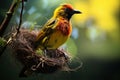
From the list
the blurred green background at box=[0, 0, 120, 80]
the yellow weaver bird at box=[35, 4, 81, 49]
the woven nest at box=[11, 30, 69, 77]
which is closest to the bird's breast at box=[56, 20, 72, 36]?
the yellow weaver bird at box=[35, 4, 81, 49]

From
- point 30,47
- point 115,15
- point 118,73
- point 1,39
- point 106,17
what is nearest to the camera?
point 1,39

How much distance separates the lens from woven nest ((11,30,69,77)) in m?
2.59

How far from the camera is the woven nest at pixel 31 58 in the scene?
2588 mm

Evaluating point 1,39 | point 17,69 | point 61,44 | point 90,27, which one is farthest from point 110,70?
point 1,39

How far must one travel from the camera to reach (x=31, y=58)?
2.59m

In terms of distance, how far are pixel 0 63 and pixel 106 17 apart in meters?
0.85

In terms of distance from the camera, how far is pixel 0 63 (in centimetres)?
351

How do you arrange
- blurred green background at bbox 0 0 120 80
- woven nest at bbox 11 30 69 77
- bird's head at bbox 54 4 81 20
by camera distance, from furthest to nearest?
blurred green background at bbox 0 0 120 80
bird's head at bbox 54 4 81 20
woven nest at bbox 11 30 69 77

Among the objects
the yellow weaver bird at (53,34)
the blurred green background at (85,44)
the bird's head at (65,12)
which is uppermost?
the bird's head at (65,12)

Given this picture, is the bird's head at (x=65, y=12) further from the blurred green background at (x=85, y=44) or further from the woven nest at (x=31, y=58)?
the blurred green background at (x=85, y=44)

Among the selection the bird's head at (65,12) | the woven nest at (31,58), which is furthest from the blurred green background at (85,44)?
the woven nest at (31,58)

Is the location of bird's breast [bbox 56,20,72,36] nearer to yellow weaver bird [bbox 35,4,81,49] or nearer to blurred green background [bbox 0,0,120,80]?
yellow weaver bird [bbox 35,4,81,49]

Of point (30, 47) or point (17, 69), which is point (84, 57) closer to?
point (17, 69)

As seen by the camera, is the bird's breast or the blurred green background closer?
the bird's breast
